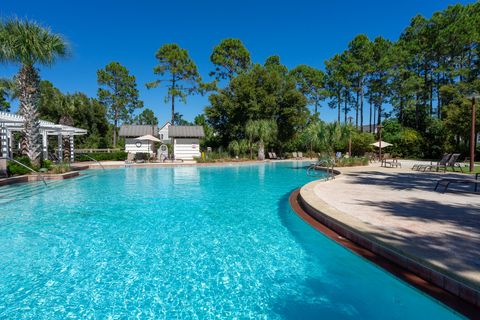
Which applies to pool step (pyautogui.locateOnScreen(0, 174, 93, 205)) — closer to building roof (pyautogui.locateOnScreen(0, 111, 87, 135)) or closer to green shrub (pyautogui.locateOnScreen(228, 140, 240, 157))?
building roof (pyautogui.locateOnScreen(0, 111, 87, 135))

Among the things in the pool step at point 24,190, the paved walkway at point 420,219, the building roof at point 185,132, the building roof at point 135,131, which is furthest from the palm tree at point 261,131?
the paved walkway at point 420,219

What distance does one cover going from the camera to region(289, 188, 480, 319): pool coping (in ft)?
8.80

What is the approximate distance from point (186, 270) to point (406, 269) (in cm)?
297

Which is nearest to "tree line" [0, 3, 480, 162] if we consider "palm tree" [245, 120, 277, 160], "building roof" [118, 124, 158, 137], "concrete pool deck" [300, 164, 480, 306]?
"palm tree" [245, 120, 277, 160]

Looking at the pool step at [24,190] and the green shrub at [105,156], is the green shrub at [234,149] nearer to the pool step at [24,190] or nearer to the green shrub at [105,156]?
the green shrub at [105,156]

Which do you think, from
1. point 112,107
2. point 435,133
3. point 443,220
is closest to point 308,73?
point 435,133

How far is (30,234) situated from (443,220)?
7.99 metres

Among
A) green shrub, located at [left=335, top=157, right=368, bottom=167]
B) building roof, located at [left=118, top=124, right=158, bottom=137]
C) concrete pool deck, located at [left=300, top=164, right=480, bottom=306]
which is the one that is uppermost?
building roof, located at [left=118, top=124, right=158, bottom=137]

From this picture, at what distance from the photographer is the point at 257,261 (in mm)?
4285

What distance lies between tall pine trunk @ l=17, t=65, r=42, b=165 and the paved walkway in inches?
538

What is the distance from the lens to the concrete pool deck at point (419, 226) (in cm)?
302

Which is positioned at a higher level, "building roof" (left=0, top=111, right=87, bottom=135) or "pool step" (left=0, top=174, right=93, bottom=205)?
"building roof" (left=0, top=111, right=87, bottom=135)

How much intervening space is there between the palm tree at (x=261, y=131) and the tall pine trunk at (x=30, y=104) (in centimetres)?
1744

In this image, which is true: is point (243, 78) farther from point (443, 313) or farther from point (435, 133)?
point (443, 313)
